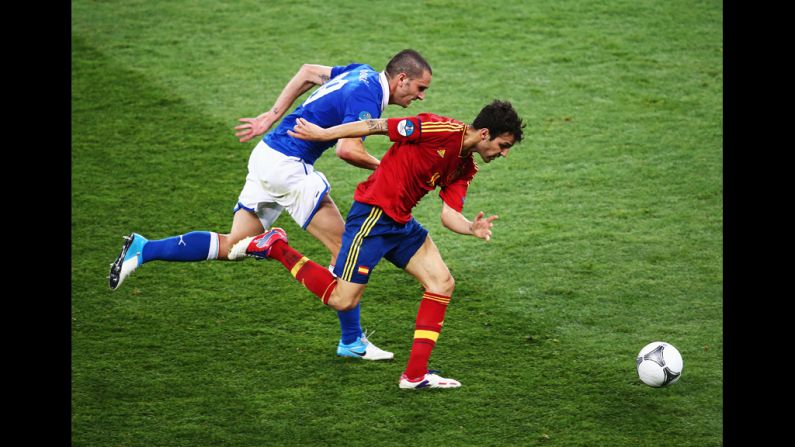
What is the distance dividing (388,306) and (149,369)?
1793 millimetres

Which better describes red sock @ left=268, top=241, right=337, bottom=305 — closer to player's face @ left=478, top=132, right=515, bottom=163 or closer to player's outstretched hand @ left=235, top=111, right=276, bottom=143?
player's outstretched hand @ left=235, top=111, right=276, bottom=143

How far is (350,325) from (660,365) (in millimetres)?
1889

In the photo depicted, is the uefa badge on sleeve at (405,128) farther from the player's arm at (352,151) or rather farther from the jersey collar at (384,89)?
the jersey collar at (384,89)

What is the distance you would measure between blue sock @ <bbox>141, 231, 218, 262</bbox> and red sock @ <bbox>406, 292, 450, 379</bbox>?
1.53 m

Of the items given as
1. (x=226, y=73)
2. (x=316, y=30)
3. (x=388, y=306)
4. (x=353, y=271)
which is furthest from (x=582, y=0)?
(x=353, y=271)

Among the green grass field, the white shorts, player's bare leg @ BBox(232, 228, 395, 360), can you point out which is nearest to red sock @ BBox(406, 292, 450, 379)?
the green grass field

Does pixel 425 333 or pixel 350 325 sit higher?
pixel 425 333

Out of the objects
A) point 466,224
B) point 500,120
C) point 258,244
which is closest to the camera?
point 500,120

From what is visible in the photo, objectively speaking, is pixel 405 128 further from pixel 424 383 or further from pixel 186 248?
pixel 186 248

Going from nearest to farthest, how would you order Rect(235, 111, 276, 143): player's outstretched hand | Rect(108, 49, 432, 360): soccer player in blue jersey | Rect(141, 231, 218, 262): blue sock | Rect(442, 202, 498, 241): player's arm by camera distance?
1. Rect(442, 202, 498, 241): player's arm
2. Rect(108, 49, 432, 360): soccer player in blue jersey
3. Rect(141, 231, 218, 262): blue sock
4. Rect(235, 111, 276, 143): player's outstretched hand

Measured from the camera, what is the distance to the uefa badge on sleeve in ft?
19.0

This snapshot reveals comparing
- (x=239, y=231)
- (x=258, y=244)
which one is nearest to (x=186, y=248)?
(x=239, y=231)

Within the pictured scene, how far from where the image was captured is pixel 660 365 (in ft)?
19.4

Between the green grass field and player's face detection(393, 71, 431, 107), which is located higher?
player's face detection(393, 71, 431, 107)
